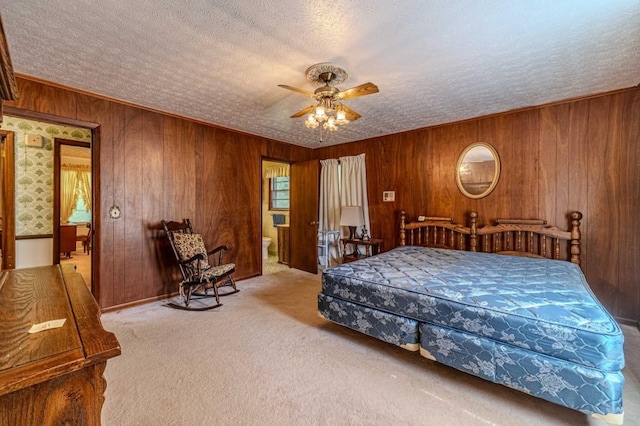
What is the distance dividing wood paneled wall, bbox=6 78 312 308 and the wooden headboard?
2629mm

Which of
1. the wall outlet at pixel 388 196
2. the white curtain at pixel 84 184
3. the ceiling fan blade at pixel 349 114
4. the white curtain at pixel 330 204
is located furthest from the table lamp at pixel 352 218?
the white curtain at pixel 84 184

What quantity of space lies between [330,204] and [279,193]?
194 centimetres

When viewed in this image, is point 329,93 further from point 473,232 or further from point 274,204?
point 274,204

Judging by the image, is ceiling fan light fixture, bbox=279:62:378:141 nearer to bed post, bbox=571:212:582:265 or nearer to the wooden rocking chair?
the wooden rocking chair

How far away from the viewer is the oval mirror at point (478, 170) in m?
3.65

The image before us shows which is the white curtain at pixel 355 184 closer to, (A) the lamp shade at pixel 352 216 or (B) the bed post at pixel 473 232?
(A) the lamp shade at pixel 352 216

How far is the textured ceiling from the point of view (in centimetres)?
172

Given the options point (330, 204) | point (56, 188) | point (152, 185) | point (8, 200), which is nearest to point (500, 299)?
point (330, 204)

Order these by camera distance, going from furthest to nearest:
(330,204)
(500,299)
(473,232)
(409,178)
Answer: (330,204)
(409,178)
(473,232)
(500,299)

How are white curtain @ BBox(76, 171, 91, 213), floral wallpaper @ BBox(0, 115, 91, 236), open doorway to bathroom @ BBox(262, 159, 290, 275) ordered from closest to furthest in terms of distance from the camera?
1. floral wallpaper @ BBox(0, 115, 91, 236)
2. open doorway to bathroom @ BBox(262, 159, 290, 275)
3. white curtain @ BBox(76, 171, 91, 213)

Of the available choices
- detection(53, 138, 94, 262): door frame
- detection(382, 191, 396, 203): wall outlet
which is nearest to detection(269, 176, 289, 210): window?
detection(382, 191, 396, 203): wall outlet

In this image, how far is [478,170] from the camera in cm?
376

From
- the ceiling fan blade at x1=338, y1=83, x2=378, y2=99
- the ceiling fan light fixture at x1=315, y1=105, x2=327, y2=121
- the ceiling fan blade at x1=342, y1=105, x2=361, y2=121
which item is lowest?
the ceiling fan light fixture at x1=315, y1=105, x2=327, y2=121

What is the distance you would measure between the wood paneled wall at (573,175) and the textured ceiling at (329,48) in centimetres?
31
